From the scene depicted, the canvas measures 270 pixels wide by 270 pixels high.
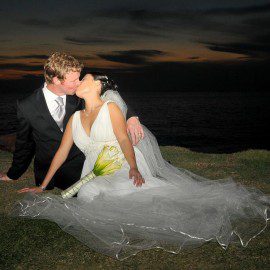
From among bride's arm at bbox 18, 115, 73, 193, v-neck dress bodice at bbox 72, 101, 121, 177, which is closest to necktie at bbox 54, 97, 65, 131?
bride's arm at bbox 18, 115, 73, 193

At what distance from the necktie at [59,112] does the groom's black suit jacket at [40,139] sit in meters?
0.09

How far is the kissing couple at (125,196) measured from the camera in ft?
19.9

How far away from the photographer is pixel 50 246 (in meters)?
6.38

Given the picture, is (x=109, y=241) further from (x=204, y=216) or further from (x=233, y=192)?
(x=233, y=192)

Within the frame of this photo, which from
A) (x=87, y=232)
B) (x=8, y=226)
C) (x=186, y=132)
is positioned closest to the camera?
(x=87, y=232)

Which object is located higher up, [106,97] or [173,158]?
[106,97]

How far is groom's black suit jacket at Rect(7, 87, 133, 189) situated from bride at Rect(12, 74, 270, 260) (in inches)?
41.3

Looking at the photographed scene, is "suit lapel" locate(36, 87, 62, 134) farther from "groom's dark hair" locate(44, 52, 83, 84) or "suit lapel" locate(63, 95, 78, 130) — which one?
"groom's dark hair" locate(44, 52, 83, 84)

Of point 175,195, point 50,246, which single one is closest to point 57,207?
point 50,246

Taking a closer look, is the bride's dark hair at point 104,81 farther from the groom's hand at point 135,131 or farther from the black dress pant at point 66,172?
the black dress pant at point 66,172

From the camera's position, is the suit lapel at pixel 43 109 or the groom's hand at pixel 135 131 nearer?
the groom's hand at pixel 135 131

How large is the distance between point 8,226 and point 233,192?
12.6 feet

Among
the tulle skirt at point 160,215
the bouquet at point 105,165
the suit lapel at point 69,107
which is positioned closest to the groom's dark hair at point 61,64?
the suit lapel at point 69,107

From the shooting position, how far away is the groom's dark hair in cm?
719
